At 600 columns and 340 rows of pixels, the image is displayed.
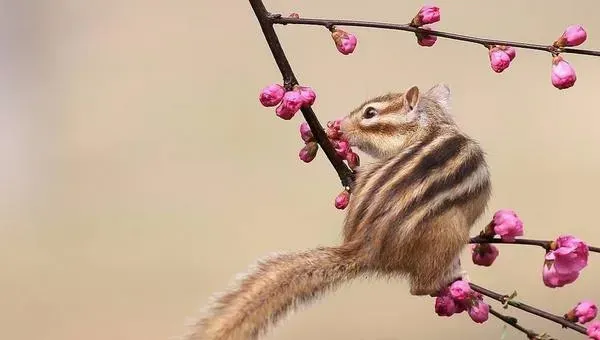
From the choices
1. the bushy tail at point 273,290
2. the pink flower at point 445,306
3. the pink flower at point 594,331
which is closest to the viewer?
the bushy tail at point 273,290

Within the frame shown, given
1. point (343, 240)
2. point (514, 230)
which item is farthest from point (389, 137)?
point (514, 230)

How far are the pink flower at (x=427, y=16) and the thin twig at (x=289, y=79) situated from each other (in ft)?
0.65

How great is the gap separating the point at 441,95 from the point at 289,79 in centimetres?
70

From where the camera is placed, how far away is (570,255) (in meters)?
1.13

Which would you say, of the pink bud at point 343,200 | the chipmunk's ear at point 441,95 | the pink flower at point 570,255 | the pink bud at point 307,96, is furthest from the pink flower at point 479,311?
the chipmunk's ear at point 441,95

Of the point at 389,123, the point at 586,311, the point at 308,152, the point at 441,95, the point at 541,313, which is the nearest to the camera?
the point at 541,313

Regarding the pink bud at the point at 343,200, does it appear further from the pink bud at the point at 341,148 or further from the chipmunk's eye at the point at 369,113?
the chipmunk's eye at the point at 369,113

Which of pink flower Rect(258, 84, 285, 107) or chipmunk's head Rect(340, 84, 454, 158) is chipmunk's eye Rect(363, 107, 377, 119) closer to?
chipmunk's head Rect(340, 84, 454, 158)

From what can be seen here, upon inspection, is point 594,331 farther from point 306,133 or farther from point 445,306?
point 306,133

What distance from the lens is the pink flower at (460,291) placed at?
120 centimetres

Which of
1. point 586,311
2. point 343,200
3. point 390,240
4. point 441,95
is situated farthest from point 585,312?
point 441,95

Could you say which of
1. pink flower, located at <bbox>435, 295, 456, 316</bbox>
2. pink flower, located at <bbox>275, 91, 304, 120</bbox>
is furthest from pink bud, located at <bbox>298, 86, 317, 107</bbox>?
pink flower, located at <bbox>435, 295, 456, 316</bbox>

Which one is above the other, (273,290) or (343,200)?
(343,200)

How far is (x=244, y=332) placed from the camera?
1.03m
